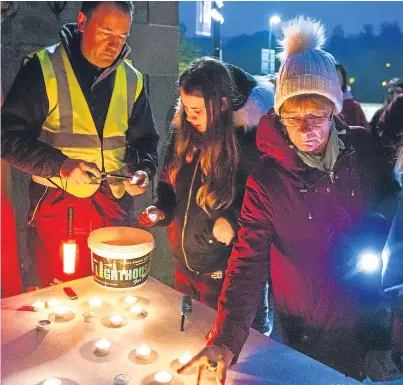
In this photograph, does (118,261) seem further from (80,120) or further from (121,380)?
(80,120)

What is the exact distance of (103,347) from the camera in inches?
68.9

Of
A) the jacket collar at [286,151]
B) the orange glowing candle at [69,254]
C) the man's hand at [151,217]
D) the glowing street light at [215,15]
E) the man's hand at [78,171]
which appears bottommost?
the orange glowing candle at [69,254]

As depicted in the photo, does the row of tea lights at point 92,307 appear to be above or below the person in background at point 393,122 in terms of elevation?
below

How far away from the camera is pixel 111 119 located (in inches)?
117

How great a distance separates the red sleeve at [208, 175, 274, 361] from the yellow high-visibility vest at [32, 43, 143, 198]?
4.04ft

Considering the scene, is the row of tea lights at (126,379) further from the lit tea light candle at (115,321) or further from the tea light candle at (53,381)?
the lit tea light candle at (115,321)

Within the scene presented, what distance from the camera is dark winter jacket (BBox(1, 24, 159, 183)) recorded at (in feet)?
8.86

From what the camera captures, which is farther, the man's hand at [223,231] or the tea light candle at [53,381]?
the man's hand at [223,231]

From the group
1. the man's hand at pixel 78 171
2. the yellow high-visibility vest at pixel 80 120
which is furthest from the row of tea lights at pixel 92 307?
the yellow high-visibility vest at pixel 80 120

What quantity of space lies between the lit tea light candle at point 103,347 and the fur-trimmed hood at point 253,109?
138 cm

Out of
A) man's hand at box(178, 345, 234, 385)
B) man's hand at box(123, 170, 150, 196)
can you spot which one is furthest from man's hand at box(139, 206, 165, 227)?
man's hand at box(178, 345, 234, 385)

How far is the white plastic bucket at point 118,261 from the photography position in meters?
2.07

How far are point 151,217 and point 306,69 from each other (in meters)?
1.20

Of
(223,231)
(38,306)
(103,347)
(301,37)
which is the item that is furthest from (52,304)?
(301,37)
